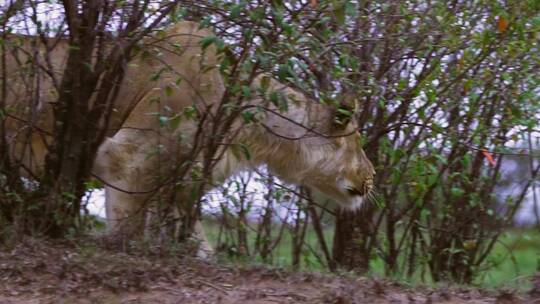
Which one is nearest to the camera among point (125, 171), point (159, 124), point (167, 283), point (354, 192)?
point (167, 283)

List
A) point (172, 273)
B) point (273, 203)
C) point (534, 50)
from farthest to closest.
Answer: point (273, 203)
point (534, 50)
point (172, 273)

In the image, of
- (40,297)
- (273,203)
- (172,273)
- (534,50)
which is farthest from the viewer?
(273,203)

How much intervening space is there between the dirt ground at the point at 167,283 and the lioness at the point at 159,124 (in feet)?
2.00

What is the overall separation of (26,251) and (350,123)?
7.70ft

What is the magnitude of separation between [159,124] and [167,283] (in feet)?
3.80

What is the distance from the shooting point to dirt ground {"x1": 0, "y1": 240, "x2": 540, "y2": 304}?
539 cm

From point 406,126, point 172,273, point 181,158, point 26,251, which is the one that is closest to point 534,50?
point 406,126

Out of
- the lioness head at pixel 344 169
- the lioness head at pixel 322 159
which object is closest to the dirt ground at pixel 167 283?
the lioness head at pixel 322 159

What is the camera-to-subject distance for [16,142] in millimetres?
6551

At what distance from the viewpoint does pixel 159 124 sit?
6.39 metres

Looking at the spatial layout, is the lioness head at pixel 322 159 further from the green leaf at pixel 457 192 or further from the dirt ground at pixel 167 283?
the dirt ground at pixel 167 283

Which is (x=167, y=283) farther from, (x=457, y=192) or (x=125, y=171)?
(x=457, y=192)

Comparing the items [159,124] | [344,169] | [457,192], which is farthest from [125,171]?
[457,192]

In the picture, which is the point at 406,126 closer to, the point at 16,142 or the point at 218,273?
the point at 218,273
